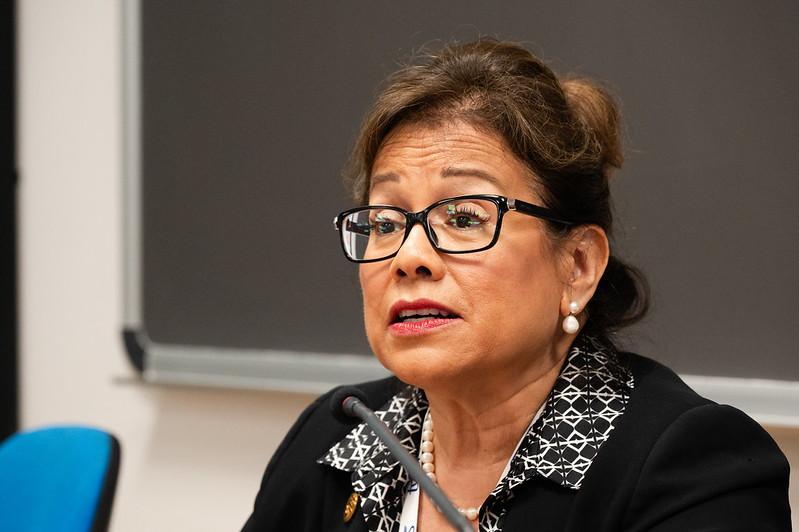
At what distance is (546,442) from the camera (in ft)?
4.13

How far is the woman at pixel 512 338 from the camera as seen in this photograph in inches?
44.8

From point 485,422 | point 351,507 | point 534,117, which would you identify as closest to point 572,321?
point 485,422

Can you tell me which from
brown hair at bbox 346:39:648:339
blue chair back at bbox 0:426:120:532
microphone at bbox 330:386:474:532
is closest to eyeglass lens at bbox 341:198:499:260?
brown hair at bbox 346:39:648:339

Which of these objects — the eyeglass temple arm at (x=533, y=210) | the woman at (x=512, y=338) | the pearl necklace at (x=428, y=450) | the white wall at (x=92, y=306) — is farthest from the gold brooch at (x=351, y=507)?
the white wall at (x=92, y=306)

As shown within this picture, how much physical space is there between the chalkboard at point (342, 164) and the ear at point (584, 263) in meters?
0.56

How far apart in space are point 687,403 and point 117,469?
1.02m

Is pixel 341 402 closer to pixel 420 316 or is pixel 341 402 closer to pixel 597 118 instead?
pixel 420 316

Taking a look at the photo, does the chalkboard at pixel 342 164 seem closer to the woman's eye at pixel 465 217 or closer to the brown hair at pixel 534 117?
the brown hair at pixel 534 117

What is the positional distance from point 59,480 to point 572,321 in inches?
39.7

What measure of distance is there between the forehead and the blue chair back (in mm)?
776

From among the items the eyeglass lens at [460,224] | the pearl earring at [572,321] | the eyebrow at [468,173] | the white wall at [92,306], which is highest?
the eyebrow at [468,173]

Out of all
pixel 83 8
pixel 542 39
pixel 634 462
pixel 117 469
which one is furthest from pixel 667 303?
pixel 83 8

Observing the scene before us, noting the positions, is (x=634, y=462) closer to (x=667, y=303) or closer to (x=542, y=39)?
(x=667, y=303)

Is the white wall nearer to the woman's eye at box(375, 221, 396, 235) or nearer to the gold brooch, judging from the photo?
the gold brooch
